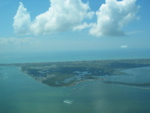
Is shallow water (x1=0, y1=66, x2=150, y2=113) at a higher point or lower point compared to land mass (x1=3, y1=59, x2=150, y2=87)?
lower

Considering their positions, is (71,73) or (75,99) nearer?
(75,99)

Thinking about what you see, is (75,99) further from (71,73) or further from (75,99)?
(71,73)

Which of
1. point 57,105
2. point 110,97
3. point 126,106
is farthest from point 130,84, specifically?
point 57,105

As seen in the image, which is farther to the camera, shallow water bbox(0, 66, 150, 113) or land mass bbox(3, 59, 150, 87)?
land mass bbox(3, 59, 150, 87)

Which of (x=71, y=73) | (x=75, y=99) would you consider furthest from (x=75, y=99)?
(x=71, y=73)

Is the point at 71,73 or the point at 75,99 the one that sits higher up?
the point at 71,73

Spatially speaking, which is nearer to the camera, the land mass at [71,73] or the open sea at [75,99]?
the open sea at [75,99]

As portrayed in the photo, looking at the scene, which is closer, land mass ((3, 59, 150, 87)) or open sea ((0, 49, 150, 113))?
open sea ((0, 49, 150, 113))

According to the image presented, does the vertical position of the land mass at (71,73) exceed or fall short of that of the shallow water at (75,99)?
it exceeds it

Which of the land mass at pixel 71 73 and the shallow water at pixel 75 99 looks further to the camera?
the land mass at pixel 71 73
